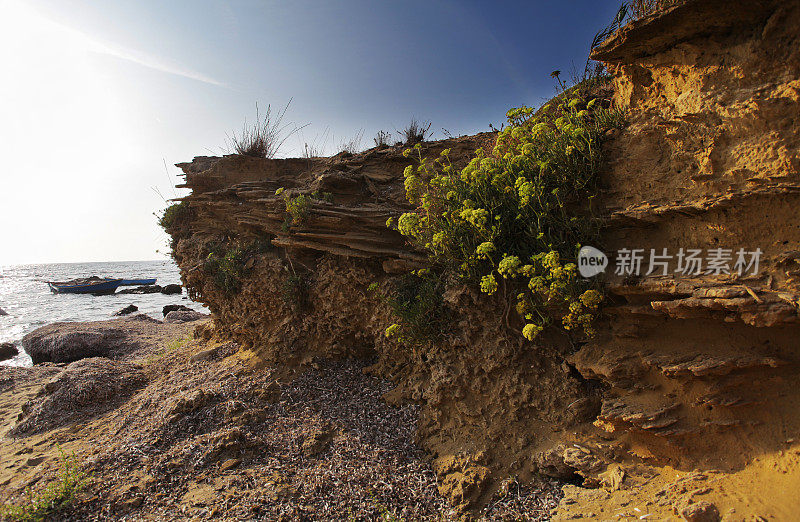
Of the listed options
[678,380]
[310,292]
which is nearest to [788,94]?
[678,380]

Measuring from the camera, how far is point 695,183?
3.83m

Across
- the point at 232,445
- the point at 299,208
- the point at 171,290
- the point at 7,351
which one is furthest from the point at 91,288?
the point at 232,445

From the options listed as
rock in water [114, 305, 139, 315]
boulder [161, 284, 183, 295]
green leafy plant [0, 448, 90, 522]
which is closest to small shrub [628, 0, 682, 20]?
green leafy plant [0, 448, 90, 522]

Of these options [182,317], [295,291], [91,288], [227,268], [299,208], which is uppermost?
[299,208]

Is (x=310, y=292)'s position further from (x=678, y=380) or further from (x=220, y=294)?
(x=678, y=380)

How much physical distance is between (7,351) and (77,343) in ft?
12.8

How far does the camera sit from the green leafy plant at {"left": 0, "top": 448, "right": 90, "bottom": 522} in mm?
4082

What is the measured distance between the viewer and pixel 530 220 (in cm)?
451

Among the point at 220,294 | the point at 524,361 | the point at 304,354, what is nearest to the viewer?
the point at 524,361

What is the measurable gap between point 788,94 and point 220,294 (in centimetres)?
928

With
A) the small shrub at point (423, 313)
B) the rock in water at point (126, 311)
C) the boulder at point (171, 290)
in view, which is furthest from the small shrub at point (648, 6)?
the boulder at point (171, 290)

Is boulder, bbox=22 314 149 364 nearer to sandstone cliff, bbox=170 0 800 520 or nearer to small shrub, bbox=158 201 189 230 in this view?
small shrub, bbox=158 201 189 230

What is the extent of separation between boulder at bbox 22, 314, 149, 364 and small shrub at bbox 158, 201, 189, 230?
5.25 metres

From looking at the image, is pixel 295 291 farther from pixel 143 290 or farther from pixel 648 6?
pixel 143 290
